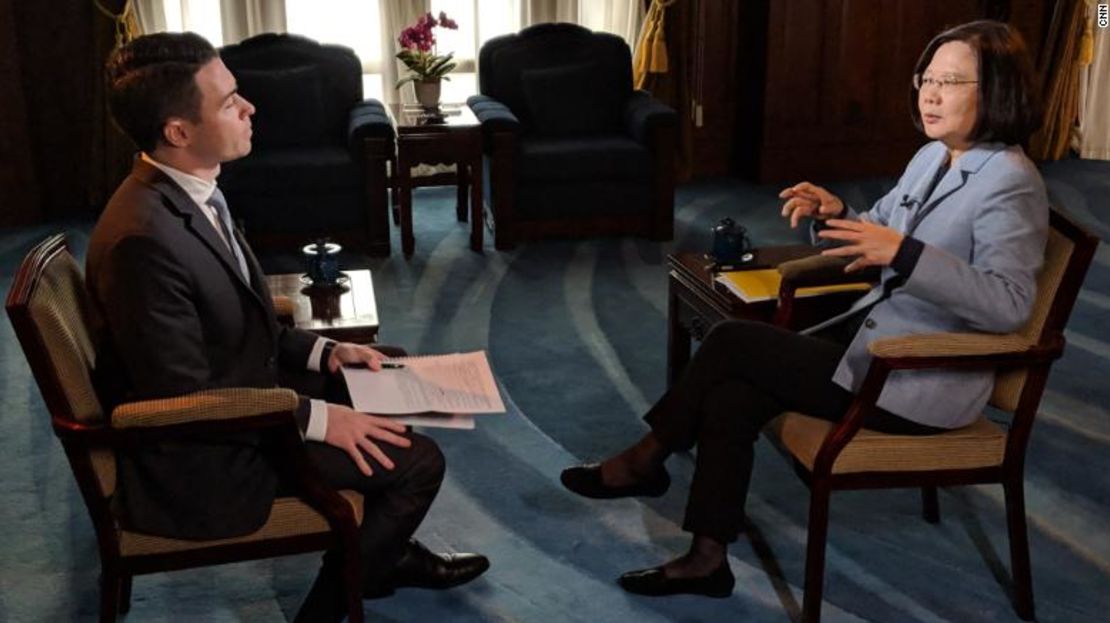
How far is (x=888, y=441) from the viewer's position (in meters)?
2.38

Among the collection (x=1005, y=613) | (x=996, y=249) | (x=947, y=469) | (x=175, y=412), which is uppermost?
(x=996, y=249)

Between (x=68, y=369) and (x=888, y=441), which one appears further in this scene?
(x=888, y=441)

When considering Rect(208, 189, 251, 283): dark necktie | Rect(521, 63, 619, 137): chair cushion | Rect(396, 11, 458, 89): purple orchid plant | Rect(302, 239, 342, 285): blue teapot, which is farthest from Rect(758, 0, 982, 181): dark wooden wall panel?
Rect(208, 189, 251, 283): dark necktie

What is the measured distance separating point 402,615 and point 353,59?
350cm

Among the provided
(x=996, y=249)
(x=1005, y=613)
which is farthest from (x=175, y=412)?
(x=1005, y=613)

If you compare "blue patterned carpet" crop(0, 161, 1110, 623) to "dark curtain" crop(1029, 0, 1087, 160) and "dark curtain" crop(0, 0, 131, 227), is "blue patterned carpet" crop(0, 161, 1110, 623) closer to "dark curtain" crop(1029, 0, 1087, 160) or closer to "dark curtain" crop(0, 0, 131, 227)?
"dark curtain" crop(0, 0, 131, 227)

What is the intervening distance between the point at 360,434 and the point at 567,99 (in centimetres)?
362

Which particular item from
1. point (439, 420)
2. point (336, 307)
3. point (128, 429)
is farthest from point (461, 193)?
point (128, 429)

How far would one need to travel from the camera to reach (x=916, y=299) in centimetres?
244

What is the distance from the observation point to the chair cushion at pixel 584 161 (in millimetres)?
5246

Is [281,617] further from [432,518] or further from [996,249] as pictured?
[996,249]

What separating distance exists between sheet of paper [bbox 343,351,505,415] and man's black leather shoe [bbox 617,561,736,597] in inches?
22.2

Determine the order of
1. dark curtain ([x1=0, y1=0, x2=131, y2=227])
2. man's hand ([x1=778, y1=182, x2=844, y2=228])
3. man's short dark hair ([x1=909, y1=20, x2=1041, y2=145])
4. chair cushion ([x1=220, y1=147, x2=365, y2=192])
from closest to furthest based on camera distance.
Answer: man's short dark hair ([x1=909, y1=20, x2=1041, y2=145])
man's hand ([x1=778, y1=182, x2=844, y2=228])
chair cushion ([x1=220, y1=147, x2=365, y2=192])
dark curtain ([x1=0, y1=0, x2=131, y2=227])

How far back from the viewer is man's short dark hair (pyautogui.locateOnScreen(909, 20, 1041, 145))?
2.35 metres
